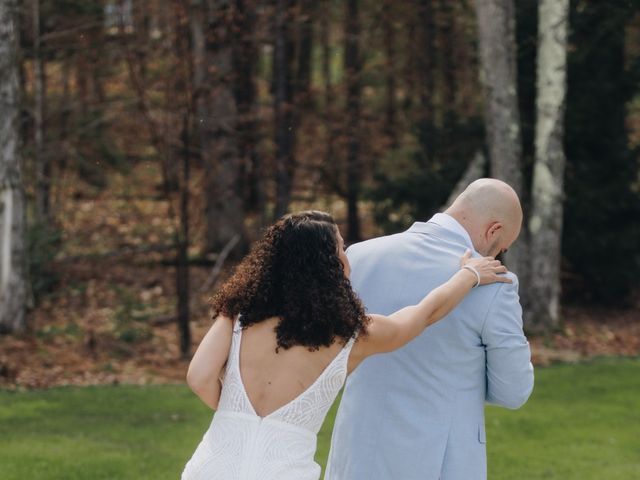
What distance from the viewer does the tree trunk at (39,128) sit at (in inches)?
596

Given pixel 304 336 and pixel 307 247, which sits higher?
pixel 307 247

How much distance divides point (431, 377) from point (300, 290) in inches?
24.6

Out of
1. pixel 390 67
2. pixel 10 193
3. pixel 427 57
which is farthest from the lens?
pixel 390 67

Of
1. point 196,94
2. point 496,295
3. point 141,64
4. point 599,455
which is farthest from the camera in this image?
point 141,64

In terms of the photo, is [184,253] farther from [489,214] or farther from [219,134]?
[489,214]

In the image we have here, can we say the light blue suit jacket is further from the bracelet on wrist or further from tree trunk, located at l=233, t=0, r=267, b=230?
tree trunk, located at l=233, t=0, r=267, b=230

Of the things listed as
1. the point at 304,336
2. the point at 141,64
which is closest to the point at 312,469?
the point at 304,336

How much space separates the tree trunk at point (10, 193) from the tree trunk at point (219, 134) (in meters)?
2.12

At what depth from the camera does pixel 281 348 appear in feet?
10.7

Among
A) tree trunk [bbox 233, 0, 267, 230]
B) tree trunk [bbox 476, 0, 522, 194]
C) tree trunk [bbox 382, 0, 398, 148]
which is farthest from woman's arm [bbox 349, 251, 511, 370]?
tree trunk [bbox 382, 0, 398, 148]

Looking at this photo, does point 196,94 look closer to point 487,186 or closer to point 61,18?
point 61,18

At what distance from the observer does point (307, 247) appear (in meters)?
3.25

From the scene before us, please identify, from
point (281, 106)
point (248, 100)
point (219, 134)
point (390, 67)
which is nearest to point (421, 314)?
point (281, 106)

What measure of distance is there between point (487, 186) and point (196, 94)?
28.6ft
